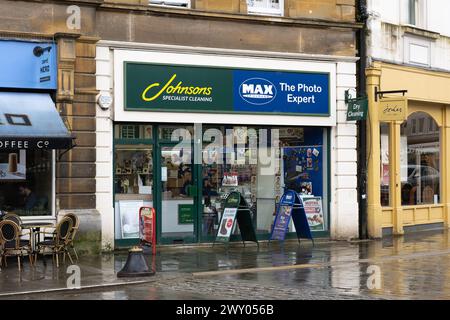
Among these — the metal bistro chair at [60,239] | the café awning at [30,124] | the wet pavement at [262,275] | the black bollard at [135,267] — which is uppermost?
the café awning at [30,124]

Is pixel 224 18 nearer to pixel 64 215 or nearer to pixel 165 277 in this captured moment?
pixel 64 215

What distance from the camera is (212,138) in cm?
1692

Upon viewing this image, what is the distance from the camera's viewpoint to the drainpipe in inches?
719

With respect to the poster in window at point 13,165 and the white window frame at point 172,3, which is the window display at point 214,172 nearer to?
the poster in window at point 13,165

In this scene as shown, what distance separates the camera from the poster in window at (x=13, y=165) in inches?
580

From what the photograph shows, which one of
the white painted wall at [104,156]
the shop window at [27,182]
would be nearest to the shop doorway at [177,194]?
the white painted wall at [104,156]

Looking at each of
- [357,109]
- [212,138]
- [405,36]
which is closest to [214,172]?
[212,138]

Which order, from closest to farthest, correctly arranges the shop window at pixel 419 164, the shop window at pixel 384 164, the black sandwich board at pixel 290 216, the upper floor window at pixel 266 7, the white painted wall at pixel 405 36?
1. the black sandwich board at pixel 290 216
2. the upper floor window at pixel 266 7
3. the white painted wall at pixel 405 36
4. the shop window at pixel 384 164
5. the shop window at pixel 419 164

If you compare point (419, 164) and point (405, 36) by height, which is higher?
point (405, 36)

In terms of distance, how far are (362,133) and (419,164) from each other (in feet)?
10.8

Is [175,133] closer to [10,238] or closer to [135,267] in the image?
[10,238]

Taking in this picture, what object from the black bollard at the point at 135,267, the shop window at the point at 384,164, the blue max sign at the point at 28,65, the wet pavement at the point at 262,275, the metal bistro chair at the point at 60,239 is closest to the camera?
the wet pavement at the point at 262,275

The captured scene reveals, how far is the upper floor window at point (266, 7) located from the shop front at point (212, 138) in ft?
3.92
